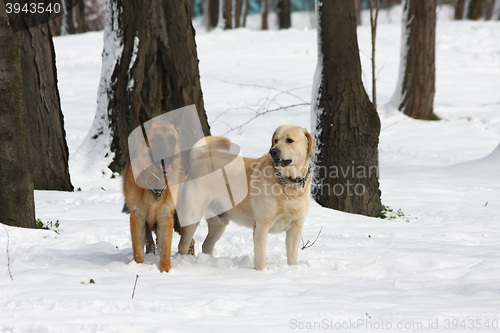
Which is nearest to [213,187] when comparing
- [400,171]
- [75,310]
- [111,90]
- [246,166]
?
[246,166]

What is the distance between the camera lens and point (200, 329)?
11.2 ft

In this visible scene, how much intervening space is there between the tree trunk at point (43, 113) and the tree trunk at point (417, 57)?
35.3 ft

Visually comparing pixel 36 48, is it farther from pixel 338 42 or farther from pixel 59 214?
pixel 338 42

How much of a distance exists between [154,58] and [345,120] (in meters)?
3.16

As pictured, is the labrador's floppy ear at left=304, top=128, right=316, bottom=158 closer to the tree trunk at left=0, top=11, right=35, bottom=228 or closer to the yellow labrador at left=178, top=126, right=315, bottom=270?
the yellow labrador at left=178, top=126, right=315, bottom=270

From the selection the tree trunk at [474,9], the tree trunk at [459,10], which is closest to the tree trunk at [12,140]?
the tree trunk at [474,9]

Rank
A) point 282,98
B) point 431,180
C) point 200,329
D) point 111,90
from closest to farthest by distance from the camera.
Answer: point 200,329 < point 111,90 < point 431,180 < point 282,98

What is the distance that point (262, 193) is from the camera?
5.32m

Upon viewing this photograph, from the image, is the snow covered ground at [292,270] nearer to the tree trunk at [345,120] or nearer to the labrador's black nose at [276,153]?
the tree trunk at [345,120]

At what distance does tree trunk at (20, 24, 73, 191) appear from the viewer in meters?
8.12

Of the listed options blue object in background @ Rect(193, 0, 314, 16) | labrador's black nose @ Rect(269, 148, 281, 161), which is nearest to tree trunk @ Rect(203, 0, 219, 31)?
blue object in background @ Rect(193, 0, 314, 16)

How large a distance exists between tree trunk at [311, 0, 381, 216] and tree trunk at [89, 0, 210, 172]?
205 centimetres

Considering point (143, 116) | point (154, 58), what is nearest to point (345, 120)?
point (154, 58)

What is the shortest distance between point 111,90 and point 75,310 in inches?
233
